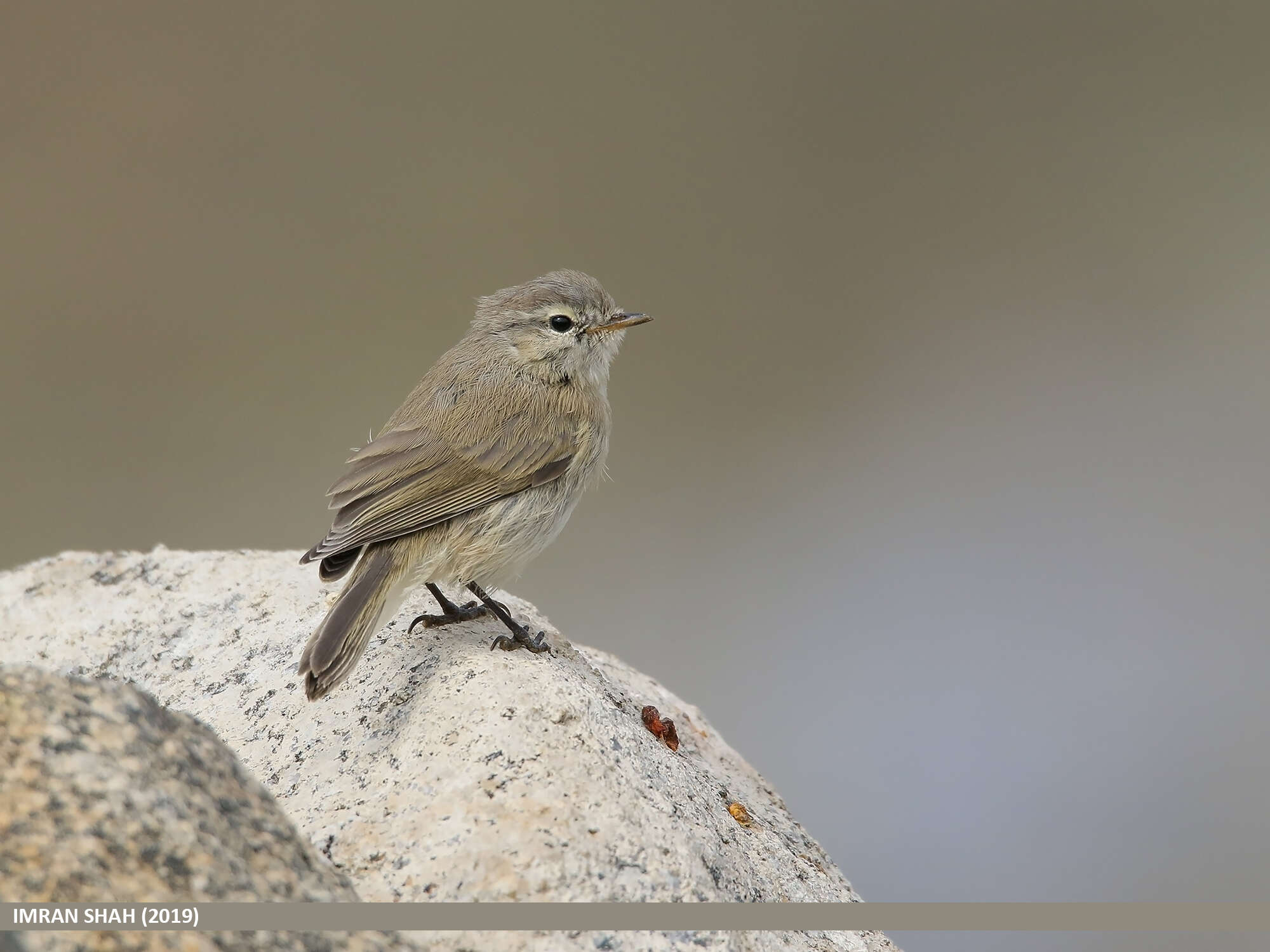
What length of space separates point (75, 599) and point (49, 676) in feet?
7.33

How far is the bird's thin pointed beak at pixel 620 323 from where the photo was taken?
4.13 metres

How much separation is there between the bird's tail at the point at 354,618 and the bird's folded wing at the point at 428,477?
7 cm

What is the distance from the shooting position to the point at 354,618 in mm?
2783

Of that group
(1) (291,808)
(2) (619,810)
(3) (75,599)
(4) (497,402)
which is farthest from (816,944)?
(3) (75,599)

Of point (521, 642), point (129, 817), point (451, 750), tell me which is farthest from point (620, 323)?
point (129, 817)

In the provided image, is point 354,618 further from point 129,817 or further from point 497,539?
point 129,817

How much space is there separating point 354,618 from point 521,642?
0.48m

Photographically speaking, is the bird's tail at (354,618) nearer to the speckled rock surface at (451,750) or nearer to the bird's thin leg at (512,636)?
the speckled rock surface at (451,750)

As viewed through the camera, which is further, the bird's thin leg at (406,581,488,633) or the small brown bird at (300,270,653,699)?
the bird's thin leg at (406,581,488,633)

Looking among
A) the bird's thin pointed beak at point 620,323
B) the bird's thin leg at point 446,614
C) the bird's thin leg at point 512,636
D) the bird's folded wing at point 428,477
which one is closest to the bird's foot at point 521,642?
the bird's thin leg at point 512,636

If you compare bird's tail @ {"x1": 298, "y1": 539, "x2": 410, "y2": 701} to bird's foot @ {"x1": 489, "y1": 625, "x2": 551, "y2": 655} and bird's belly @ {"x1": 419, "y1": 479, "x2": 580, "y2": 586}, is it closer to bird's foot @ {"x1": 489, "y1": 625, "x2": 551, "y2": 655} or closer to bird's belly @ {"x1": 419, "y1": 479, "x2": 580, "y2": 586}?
bird's belly @ {"x1": 419, "y1": 479, "x2": 580, "y2": 586}

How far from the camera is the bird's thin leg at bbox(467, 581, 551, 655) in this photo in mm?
3006

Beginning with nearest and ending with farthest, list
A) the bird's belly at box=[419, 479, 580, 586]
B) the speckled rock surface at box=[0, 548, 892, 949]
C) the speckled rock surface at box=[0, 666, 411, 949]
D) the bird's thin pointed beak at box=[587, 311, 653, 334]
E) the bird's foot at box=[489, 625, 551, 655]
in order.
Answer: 1. the speckled rock surface at box=[0, 666, 411, 949]
2. the speckled rock surface at box=[0, 548, 892, 949]
3. the bird's foot at box=[489, 625, 551, 655]
4. the bird's belly at box=[419, 479, 580, 586]
5. the bird's thin pointed beak at box=[587, 311, 653, 334]

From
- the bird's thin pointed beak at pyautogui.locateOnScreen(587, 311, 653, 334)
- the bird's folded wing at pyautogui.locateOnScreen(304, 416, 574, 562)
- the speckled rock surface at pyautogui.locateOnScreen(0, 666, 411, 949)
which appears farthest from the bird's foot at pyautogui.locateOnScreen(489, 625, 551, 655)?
the bird's thin pointed beak at pyautogui.locateOnScreen(587, 311, 653, 334)
